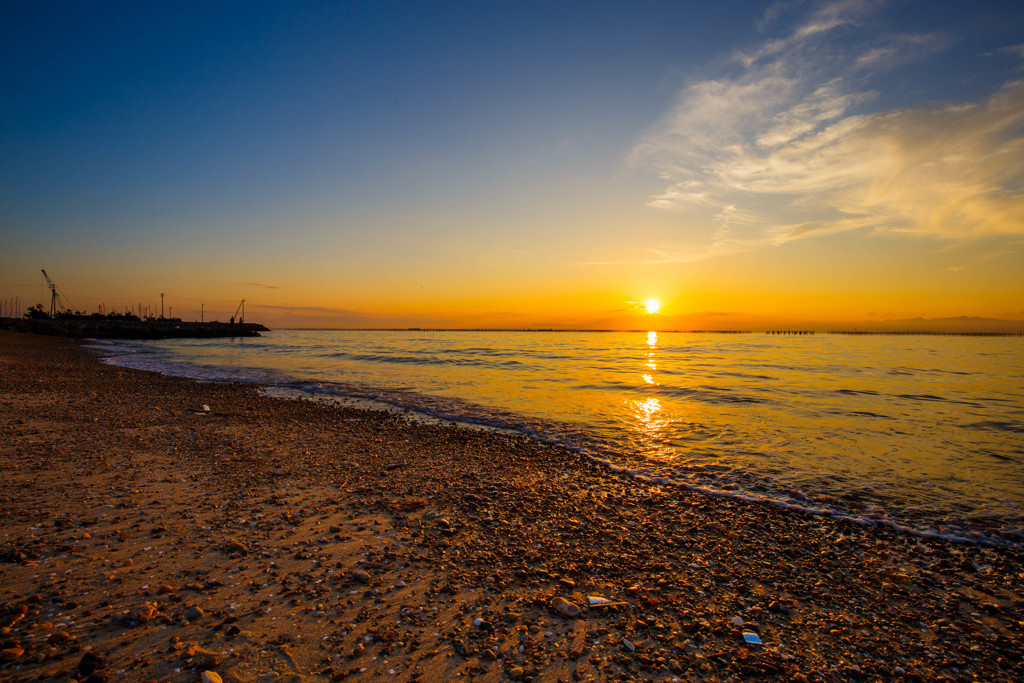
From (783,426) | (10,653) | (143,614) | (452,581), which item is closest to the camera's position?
(10,653)

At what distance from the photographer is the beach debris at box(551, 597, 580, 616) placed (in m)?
4.78

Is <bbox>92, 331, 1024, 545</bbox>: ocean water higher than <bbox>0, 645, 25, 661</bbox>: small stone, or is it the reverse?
<bbox>0, 645, 25, 661</bbox>: small stone

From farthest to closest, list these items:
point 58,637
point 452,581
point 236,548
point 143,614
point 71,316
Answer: point 71,316 < point 236,548 < point 452,581 < point 143,614 < point 58,637

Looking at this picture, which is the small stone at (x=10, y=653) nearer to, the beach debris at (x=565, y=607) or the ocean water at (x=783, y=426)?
the beach debris at (x=565, y=607)

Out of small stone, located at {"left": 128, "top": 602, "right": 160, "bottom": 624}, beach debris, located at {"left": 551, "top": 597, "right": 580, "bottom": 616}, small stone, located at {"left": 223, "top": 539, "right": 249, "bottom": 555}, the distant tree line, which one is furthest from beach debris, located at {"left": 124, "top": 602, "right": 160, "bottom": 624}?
the distant tree line

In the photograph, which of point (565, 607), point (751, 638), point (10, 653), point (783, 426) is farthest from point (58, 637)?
point (783, 426)

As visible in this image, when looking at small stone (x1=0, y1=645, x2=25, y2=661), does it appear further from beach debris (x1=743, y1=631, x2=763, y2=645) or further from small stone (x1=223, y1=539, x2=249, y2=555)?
beach debris (x1=743, y1=631, x2=763, y2=645)

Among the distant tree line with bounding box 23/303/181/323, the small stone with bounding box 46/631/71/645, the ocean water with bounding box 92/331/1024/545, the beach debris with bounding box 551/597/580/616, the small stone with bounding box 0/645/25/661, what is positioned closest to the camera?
the small stone with bounding box 0/645/25/661

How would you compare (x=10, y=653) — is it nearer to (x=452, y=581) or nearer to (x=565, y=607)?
(x=452, y=581)

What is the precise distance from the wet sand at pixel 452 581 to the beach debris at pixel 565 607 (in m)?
0.02

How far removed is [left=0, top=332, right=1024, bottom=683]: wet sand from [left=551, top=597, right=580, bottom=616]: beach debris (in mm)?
19

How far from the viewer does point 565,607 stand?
4824mm

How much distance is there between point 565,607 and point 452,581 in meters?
1.46

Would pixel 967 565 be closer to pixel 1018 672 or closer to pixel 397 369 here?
pixel 1018 672
